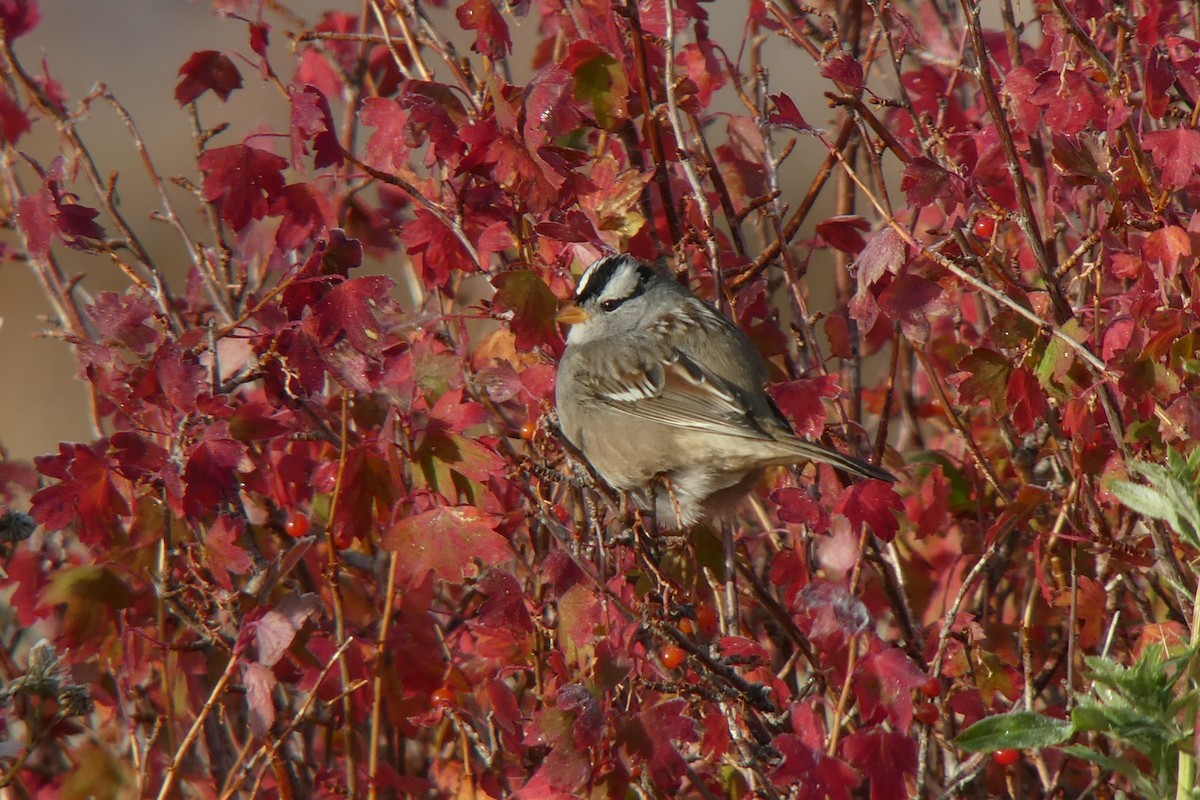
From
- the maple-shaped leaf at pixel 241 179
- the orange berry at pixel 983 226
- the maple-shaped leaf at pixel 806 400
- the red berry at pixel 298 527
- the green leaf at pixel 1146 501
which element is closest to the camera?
the green leaf at pixel 1146 501

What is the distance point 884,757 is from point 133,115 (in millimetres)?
11079

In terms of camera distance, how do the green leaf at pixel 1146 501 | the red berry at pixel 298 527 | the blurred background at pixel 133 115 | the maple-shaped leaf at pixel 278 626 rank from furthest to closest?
the blurred background at pixel 133 115, the red berry at pixel 298 527, the maple-shaped leaf at pixel 278 626, the green leaf at pixel 1146 501

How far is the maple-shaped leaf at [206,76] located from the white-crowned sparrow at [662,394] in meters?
0.89

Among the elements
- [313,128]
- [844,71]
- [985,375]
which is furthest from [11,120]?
[985,375]

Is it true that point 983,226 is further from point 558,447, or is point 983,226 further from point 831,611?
point 831,611

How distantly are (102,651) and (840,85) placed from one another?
1819 mm

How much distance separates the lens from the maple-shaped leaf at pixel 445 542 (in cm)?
226

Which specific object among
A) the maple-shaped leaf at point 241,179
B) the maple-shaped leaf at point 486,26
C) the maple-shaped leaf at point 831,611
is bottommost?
the maple-shaped leaf at point 831,611

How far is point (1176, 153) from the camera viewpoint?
2236 millimetres

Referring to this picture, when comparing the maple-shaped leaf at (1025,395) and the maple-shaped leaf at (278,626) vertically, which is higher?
the maple-shaped leaf at (278,626)

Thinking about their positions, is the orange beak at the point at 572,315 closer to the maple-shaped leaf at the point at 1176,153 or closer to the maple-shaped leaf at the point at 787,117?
the maple-shaped leaf at the point at 787,117

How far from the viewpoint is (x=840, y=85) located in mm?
2350

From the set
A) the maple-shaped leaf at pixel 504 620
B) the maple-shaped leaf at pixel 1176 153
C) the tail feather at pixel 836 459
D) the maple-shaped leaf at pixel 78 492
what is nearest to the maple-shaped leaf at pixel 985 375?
the tail feather at pixel 836 459

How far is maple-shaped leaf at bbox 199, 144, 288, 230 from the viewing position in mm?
2400
